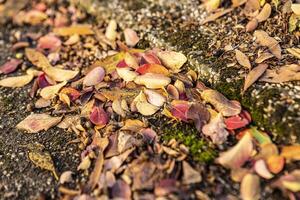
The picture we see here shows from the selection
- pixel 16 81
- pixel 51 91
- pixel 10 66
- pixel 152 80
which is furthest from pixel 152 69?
pixel 10 66

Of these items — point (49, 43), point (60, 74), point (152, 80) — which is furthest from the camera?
point (49, 43)

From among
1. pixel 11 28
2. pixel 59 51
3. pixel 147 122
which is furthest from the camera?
pixel 11 28

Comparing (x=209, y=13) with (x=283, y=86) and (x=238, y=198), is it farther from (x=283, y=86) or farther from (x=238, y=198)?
(x=238, y=198)

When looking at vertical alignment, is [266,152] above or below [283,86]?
below

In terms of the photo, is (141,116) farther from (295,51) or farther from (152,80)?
(295,51)

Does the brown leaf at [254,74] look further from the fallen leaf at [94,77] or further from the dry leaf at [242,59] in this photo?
the fallen leaf at [94,77]

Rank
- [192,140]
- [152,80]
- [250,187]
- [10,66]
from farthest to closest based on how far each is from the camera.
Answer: [10,66] → [152,80] → [192,140] → [250,187]

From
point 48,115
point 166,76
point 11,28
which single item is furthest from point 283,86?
point 11,28
